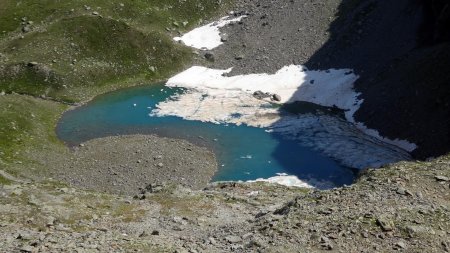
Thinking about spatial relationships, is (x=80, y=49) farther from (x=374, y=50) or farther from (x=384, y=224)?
(x=384, y=224)

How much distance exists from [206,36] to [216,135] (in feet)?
124

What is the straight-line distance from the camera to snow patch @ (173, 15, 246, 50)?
317 ft

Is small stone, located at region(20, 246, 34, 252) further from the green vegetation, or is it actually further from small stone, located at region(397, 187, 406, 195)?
the green vegetation

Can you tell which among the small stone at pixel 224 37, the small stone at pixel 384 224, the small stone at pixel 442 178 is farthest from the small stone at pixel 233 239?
the small stone at pixel 224 37

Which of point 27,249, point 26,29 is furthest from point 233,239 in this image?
point 26,29

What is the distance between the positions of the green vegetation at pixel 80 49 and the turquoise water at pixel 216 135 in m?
3.43

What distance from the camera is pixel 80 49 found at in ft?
287

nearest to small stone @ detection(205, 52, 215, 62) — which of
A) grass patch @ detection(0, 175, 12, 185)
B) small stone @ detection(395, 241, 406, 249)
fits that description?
grass patch @ detection(0, 175, 12, 185)

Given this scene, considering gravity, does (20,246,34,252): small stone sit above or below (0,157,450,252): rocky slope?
below

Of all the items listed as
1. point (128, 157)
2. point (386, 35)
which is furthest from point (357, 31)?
point (128, 157)

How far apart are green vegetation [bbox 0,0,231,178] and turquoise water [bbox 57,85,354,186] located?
343cm

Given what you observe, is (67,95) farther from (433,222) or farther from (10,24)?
(433,222)

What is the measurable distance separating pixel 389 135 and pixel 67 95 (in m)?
49.9

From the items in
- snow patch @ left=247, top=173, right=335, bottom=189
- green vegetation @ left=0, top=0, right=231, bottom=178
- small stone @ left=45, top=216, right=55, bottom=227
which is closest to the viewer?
small stone @ left=45, top=216, right=55, bottom=227
